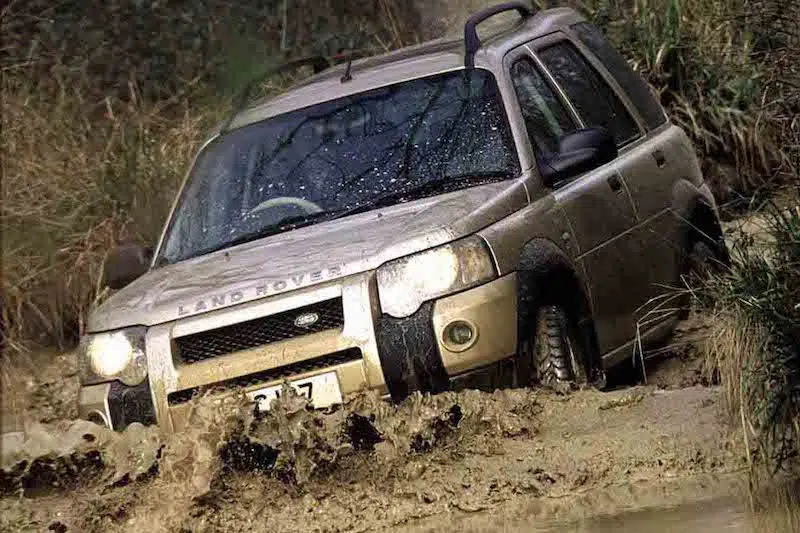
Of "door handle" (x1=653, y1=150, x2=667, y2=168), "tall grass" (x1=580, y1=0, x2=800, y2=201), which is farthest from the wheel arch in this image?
"tall grass" (x1=580, y1=0, x2=800, y2=201)

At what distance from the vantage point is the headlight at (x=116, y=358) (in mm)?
6598

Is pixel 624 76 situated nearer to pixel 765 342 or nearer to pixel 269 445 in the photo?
pixel 765 342

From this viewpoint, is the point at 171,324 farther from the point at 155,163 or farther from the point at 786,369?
the point at 155,163

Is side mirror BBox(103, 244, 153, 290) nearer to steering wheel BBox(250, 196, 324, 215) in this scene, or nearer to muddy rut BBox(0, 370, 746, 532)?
steering wheel BBox(250, 196, 324, 215)

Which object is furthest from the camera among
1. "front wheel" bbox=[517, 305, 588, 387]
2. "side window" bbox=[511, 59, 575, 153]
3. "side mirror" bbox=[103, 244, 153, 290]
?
"side mirror" bbox=[103, 244, 153, 290]

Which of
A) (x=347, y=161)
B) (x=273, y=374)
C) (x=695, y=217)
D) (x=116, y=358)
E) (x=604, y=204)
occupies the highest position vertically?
(x=347, y=161)

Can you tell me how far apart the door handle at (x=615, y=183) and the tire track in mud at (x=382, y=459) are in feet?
4.36

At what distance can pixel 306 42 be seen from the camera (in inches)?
658

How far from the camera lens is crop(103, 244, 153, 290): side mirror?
25.3 ft

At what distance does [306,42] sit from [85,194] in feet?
17.6

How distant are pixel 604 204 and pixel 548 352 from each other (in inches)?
43.9

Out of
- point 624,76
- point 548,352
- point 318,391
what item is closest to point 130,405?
point 318,391

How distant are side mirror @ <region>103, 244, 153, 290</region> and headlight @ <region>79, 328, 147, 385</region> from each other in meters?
0.92

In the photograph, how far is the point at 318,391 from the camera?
250 inches
